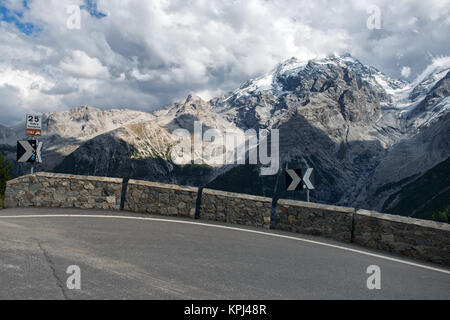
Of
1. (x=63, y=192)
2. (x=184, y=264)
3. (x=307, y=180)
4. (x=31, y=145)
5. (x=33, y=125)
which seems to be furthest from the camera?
(x=33, y=125)

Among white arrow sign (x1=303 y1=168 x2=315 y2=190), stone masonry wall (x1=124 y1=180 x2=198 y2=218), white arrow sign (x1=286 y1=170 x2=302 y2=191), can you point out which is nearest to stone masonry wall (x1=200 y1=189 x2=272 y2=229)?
stone masonry wall (x1=124 y1=180 x2=198 y2=218)

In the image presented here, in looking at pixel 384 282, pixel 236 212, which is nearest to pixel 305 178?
pixel 236 212

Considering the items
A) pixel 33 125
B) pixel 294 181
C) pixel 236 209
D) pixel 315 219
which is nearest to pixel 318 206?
pixel 315 219

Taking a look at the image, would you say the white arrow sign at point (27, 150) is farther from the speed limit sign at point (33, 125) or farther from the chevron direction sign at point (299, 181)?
the chevron direction sign at point (299, 181)

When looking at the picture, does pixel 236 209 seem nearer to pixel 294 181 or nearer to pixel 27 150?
pixel 294 181

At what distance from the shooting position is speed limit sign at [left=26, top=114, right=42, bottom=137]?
13.8 metres

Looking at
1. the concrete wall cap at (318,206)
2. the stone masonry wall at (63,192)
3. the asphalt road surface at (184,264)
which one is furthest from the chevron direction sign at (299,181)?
the stone masonry wall at (63,192)

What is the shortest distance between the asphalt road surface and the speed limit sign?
3.69 metres

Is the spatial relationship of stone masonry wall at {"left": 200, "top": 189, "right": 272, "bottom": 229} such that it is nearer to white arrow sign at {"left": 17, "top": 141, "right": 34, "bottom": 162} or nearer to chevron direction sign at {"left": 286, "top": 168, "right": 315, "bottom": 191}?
chevron direction sign at {"left": 286, "top": 168, "right": 315, "bottom": 191}

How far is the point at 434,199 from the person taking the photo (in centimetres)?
18388

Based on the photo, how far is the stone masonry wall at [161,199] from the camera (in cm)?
1341

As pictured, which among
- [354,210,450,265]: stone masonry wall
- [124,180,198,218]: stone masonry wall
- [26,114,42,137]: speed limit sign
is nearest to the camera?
[354,210,450,265]: stone masonry wall

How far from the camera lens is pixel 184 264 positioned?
7051mm

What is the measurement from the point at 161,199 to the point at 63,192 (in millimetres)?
3840
